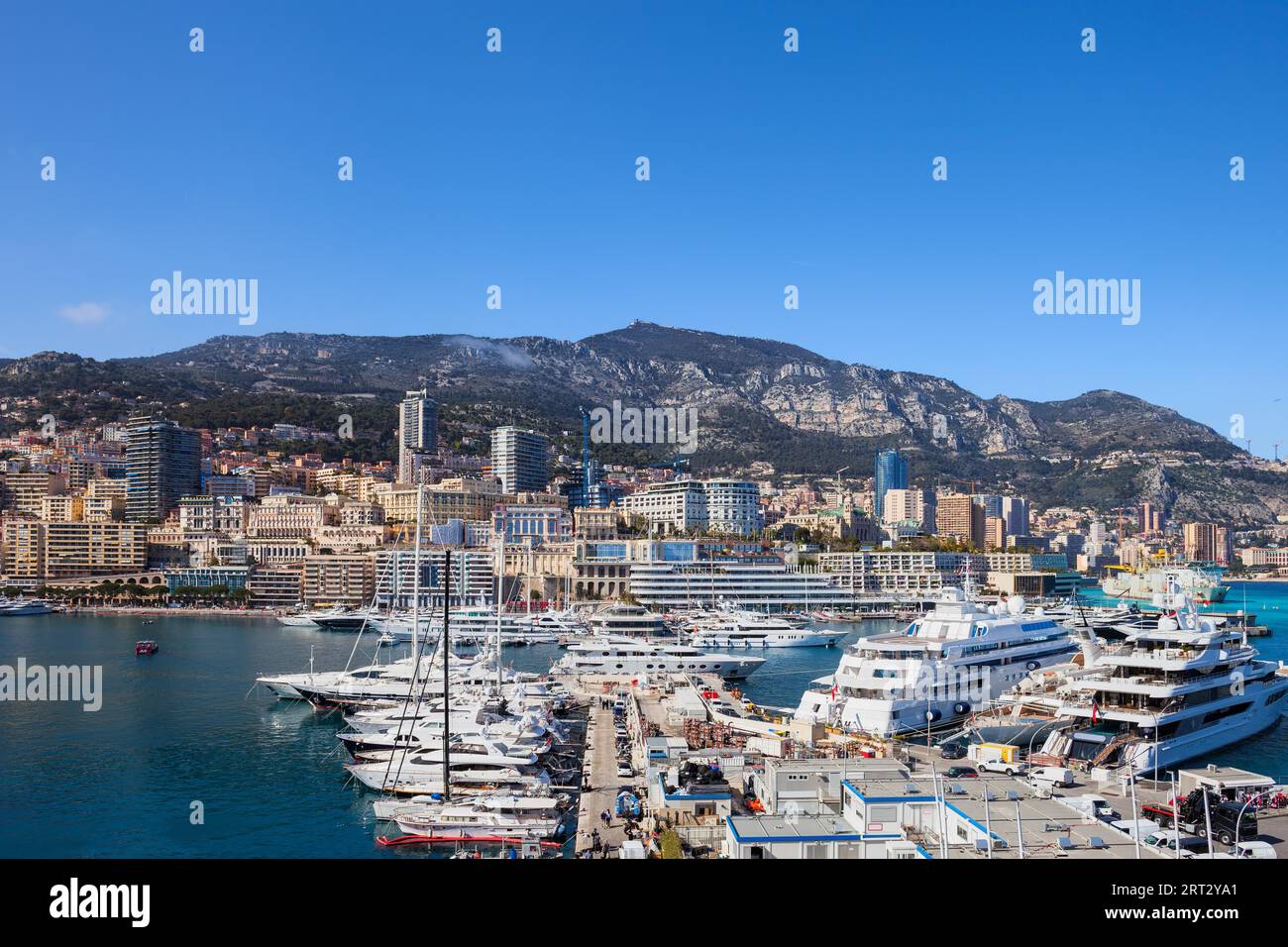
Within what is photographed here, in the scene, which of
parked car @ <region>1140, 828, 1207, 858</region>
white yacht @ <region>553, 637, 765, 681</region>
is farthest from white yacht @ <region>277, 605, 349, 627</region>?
parked car @ <region>1140, 828, 1207, 858</region>

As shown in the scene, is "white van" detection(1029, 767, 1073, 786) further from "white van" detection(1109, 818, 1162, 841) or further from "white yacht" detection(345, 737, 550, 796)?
"white yacht" detection(345, 737, 550, 796)

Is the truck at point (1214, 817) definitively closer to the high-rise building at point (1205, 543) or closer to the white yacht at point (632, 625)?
the white yacht at point (632, 625)

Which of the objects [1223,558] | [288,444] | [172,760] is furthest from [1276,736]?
[1223,558]

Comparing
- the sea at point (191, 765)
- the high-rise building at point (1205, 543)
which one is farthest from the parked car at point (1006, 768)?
the high-rise building at point (1205, 543)

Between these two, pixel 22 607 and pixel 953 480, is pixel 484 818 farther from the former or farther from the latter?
pixel 953 480

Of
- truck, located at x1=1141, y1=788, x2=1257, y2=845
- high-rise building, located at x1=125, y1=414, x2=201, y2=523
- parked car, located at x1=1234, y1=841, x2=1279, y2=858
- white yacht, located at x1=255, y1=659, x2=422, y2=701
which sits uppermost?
high-rise building, located at x1=125, y1=414, x2=201, y2=523

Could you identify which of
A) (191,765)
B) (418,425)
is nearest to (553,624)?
(191,765)

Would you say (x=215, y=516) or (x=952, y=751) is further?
(x=215, y=516)
